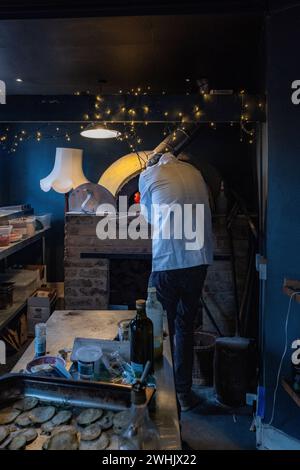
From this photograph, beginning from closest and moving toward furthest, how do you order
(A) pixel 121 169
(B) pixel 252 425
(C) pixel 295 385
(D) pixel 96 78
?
(C) pixel 295 385 → (B) pixel 252 425 → (D) pixel 96 78 → (A) pixel 121 169

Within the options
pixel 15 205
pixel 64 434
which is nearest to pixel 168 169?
pixel 64 434

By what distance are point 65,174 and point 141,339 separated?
3178 mm

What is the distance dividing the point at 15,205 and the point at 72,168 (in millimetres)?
983

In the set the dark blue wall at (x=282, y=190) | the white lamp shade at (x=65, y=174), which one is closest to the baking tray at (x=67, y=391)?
the dark blue wall at (x=282, y=190)

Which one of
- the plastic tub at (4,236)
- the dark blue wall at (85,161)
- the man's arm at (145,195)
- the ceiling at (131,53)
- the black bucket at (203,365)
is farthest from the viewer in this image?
the dark blue wall at (85,161)

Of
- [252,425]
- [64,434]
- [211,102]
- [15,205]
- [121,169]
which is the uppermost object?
[211,102]

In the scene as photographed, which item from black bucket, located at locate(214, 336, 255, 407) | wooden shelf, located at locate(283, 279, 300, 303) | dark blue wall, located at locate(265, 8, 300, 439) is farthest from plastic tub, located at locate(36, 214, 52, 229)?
wooden shelf, located at locate(283, 279, 300, 303)

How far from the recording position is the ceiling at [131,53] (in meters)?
2.37

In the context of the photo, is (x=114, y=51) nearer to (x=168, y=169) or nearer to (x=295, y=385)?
(x=168, y=169)

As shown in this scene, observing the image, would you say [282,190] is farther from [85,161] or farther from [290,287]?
[85,161]

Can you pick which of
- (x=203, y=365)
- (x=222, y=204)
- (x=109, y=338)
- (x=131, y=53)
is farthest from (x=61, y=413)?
(x=222, y=204)

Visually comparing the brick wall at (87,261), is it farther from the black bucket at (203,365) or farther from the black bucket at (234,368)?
the black bucket at (234,368)

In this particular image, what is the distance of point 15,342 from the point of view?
3.75 meters

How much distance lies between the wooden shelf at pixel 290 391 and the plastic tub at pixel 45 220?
309 cm
